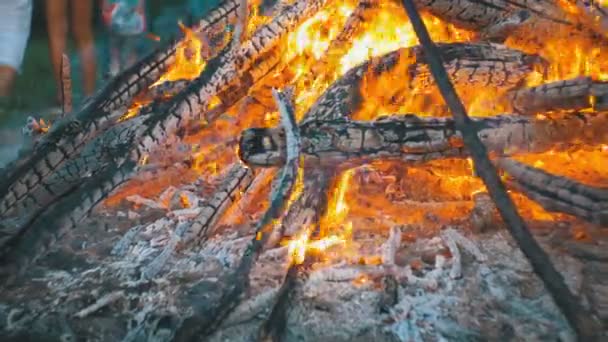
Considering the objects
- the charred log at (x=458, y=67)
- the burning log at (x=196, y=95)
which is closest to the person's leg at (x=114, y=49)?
the burning log at (x=196, y=95)

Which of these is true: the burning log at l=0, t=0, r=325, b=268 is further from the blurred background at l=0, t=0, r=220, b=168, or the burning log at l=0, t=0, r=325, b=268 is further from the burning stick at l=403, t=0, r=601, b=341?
the blurred background at l=0, t=0, r=220, b=168

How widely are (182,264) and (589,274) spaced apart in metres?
2.22

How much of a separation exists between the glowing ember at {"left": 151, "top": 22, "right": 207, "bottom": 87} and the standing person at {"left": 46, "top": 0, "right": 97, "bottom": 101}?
7.80ft

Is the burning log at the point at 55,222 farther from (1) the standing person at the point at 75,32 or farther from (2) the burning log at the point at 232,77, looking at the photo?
(1) the standing person at the point at 75,32

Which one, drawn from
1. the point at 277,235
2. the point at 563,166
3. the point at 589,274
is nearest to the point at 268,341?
the point at 277,235

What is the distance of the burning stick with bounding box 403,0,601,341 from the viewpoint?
6.41ft

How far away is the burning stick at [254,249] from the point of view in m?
2.19

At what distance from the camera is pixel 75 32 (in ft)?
22.8

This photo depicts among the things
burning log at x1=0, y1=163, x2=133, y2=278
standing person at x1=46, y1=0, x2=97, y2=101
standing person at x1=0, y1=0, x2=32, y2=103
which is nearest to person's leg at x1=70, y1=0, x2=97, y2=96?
standing person at x1=46, y1=0, x2=97, y2=101

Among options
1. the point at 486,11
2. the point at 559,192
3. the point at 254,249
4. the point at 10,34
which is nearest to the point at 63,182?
the point at 254,249

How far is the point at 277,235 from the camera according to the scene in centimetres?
292

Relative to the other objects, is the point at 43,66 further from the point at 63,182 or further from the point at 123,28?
the point at 63,182

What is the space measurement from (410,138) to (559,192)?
88cm

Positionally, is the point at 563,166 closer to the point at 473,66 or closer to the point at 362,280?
Result: the point at 473,66
